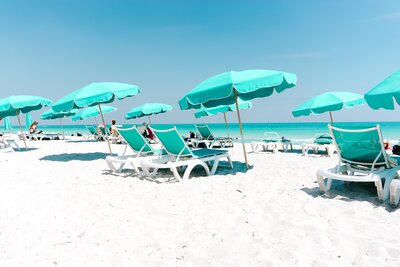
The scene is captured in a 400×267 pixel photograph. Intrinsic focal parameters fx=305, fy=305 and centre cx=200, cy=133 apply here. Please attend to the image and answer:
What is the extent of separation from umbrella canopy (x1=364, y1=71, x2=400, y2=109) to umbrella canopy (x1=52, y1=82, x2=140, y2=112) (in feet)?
17.2

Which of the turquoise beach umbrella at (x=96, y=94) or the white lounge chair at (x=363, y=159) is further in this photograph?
the turquoise beach umbrella at (x=96, y=94)

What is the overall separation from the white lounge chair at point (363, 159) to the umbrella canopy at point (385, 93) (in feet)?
1.27

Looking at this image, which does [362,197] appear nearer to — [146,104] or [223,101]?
[223,101]

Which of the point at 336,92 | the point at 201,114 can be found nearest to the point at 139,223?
the point at 336,92

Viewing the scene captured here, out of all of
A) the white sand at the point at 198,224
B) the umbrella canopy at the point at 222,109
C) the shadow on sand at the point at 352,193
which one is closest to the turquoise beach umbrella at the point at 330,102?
the umbrella canopy at the point at 222,109

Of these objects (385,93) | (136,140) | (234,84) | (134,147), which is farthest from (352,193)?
(134,147)

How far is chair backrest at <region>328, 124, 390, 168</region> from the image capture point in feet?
11.7

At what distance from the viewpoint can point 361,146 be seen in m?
3.72

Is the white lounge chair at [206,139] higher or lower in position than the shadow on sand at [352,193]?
lower

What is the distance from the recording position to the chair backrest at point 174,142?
5274mm

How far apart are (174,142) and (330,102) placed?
4702 millimetres

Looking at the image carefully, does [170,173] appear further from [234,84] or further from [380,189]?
[380,189]

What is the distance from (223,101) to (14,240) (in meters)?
5.38

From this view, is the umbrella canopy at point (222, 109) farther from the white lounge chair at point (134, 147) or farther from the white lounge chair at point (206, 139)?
the white lounge chair at point (134, 147)
